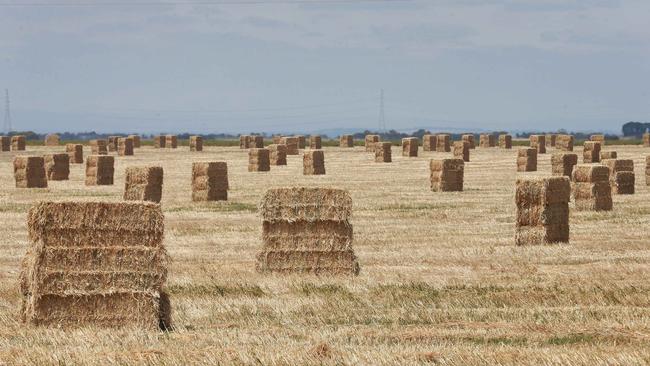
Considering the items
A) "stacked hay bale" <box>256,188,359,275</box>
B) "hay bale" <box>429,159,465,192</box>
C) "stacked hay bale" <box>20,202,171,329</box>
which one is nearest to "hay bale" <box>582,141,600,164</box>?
"hay bale" <box>429,159,465,192</box>

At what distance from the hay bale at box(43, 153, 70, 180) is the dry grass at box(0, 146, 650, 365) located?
15.7 meters

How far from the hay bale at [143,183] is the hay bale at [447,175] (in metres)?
9.48

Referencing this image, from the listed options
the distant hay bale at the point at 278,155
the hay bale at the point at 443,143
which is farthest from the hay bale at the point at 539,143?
the distant hay bale at the point at 278,155

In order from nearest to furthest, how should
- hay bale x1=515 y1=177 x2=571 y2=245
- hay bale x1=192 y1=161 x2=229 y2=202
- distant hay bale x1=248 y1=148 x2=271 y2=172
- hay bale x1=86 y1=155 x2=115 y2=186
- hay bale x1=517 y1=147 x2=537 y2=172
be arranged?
hay bale x1=515 y1=177 x2=571 y2=245
hay bale x1=192 y1=161 x2=229 y2=202
hay bale x1=86 y1=155 x2=115 y2=186
hay bale x1=517 y1=147 x2=537 y2=172
distant hay bale x1=248 y1=148 x2=271 y2=172

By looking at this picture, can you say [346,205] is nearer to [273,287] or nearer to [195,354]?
[273,287]

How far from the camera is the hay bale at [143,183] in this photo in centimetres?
→ 3178

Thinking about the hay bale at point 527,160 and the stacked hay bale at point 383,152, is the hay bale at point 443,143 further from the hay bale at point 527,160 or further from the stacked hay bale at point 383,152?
the hay bale at point 527,160

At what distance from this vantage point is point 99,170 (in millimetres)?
42062

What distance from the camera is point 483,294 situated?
1648 cm

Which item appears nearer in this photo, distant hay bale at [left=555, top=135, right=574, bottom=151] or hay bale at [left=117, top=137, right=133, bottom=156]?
distant hay bale at [left=555, top=135, right=574, bottom=151]

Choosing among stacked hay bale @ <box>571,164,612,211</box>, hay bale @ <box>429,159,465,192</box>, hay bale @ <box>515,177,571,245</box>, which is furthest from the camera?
hay bale @ <box>429,159,465,192</box>

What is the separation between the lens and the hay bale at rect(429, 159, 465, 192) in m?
38.3

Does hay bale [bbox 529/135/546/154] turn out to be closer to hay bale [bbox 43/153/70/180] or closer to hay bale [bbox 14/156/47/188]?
hay bale [bbox 43/153/70/180]

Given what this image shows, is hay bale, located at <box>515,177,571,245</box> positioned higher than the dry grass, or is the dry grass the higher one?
hay bale, located at <box>515,177,571,245</box>
